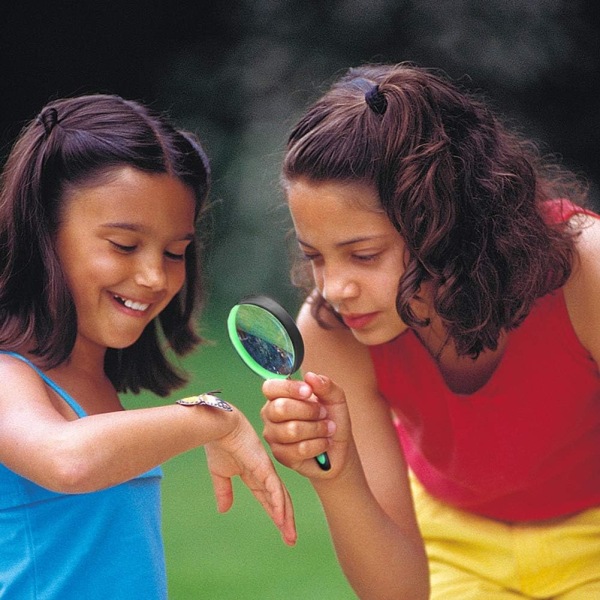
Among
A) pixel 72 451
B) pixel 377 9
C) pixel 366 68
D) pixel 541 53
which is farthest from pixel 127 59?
pixel 72 451

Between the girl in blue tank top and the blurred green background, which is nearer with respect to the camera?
the girl in blue tank top

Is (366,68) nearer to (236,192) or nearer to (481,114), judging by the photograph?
(481,114)

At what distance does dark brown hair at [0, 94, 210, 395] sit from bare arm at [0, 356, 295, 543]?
0.36 ft

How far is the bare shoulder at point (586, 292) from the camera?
1.88 meters

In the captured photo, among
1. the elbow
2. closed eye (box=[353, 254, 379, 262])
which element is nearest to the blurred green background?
closed eye (box=[353, 254, 379, 262])

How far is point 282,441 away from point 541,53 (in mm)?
5184

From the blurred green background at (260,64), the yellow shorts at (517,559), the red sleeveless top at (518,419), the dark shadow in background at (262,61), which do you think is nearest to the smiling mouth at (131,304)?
the red sleeveless top at (518,419)

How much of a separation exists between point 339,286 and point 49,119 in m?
0.63

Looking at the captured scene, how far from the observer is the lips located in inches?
70.9

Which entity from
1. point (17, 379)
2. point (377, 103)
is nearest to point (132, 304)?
point (17, 379)

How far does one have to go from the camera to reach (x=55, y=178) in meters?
1.89

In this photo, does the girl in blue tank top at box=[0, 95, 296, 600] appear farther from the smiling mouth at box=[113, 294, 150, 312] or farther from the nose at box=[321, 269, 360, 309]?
the nose at box=[321, 269, 360, 309]

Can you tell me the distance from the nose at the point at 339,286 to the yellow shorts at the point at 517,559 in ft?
2.03

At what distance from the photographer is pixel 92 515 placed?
5.88ft
